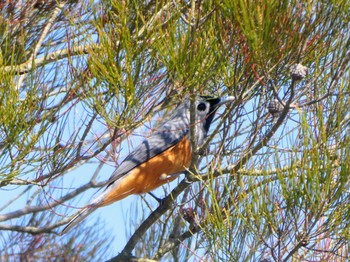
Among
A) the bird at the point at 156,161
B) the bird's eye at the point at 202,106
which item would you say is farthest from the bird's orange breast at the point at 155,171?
the bird's eye at the point at 202,106

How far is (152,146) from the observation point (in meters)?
3.21

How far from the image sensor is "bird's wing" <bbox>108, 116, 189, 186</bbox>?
3.14 meters

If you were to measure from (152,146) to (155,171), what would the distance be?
0.10 m

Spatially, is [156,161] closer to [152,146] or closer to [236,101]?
[152,146]

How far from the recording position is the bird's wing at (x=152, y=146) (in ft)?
10.3

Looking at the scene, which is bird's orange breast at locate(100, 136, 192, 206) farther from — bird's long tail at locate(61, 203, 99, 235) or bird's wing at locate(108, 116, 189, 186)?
bird's long tail at locate(61, 203, 99, 235)

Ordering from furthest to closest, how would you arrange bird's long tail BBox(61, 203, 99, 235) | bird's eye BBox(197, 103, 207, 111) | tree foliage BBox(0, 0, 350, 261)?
bird's eye BBox(197, 103, 207, 111) → bird's long tail BBox(61, 203, 99, 235) → tree foliage BBox(0, 0, 350, 261)

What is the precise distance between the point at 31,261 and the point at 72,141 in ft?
3.33

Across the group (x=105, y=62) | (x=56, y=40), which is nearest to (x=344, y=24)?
(x=105, y=62)

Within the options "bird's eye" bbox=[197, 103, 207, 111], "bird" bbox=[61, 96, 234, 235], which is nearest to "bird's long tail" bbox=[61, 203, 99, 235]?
"bird" bbox=[61, 96, 234, 235]

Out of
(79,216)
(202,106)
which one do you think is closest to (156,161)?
(202,106)

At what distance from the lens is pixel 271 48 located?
215 cm

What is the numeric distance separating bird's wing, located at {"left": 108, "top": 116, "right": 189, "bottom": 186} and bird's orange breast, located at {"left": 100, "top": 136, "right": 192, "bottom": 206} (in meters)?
0.02

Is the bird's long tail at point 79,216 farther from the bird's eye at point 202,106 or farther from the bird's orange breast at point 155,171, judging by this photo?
the bird's eye at point 202,106
